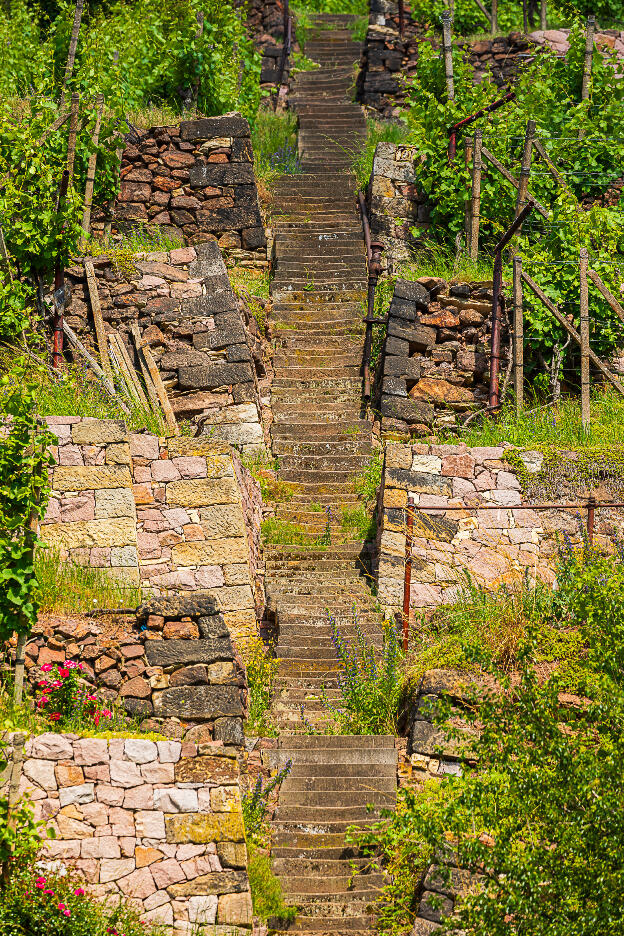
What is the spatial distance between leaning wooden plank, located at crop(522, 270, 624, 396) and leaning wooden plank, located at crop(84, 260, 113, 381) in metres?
4.97

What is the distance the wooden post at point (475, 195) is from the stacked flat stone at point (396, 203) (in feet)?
2.96

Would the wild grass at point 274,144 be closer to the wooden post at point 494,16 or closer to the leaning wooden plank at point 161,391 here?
the wooden post at point 494,16

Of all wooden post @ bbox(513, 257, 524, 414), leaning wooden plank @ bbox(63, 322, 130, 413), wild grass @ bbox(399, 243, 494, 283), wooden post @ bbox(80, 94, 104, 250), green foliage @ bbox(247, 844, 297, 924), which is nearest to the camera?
green foliage @ bbox(247, 844, 297, 924)

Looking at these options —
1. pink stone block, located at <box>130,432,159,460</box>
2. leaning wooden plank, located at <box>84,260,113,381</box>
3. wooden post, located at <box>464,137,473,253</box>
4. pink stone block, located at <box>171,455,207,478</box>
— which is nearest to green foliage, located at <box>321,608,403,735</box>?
pink stone block, located at <box>171,455,207,478</box>

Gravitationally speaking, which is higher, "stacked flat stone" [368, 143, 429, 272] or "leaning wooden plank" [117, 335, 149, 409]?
"stacked flat stone" [368, 143, 429, 272]

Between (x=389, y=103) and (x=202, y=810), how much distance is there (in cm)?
1480

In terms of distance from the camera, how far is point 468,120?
1792 cm

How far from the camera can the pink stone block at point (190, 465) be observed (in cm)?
1302

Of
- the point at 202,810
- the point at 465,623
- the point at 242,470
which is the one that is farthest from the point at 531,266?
the point at 202,810

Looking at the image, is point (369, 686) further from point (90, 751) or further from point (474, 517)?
point (90, 751)

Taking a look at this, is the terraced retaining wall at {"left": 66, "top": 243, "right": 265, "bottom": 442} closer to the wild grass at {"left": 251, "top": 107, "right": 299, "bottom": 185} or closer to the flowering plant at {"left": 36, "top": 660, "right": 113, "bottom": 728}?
the wild grass at {"left": 251, "top": 107, "right": 299, "bottom": 185}

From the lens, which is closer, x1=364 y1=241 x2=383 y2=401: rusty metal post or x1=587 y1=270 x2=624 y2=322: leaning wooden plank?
x1=587 y1=270 x2=624 y2=322: leaning wooden plank

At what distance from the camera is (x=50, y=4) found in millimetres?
24250

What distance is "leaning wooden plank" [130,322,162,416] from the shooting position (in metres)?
14.5
